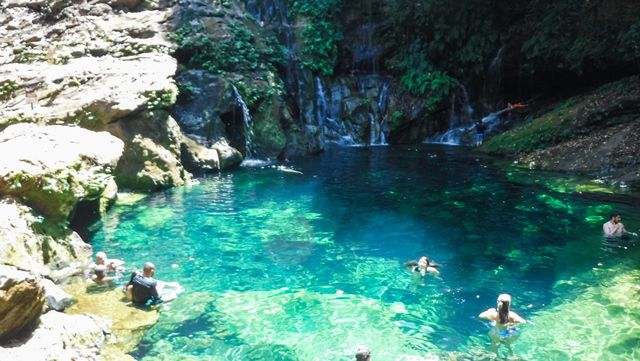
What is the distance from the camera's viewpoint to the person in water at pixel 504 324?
8.17m

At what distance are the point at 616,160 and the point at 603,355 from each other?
1144cm

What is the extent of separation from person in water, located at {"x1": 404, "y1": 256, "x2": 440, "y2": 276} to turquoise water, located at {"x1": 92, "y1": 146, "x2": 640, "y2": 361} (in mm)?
254

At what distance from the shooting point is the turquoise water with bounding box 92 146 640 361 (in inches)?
324

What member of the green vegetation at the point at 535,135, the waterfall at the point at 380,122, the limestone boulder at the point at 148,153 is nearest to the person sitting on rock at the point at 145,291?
the limestone boulder at the point at 148,153

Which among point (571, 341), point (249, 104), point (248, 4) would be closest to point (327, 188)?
point (249, 104)

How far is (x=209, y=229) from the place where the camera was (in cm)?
1380

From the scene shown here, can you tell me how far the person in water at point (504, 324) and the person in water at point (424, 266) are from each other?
2.23m

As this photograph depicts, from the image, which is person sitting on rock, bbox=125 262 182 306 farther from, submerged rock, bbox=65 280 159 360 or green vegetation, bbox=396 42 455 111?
green vegetation, bbox=396 42 455 111

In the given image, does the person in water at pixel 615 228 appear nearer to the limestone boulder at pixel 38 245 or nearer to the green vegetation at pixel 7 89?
the limestone boulder at pixel 38 245

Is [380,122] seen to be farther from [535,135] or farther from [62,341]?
[62,341]

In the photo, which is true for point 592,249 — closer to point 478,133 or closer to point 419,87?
point 478,133

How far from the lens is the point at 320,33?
93.2 feet

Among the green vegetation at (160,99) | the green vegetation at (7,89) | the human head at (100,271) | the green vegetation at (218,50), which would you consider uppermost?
the green vegetation at (218,50)

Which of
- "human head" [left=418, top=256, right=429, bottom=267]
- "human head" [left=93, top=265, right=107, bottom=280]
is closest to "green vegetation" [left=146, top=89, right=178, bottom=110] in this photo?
"human head" [left=93, top=265, right=107, bottom=280]
